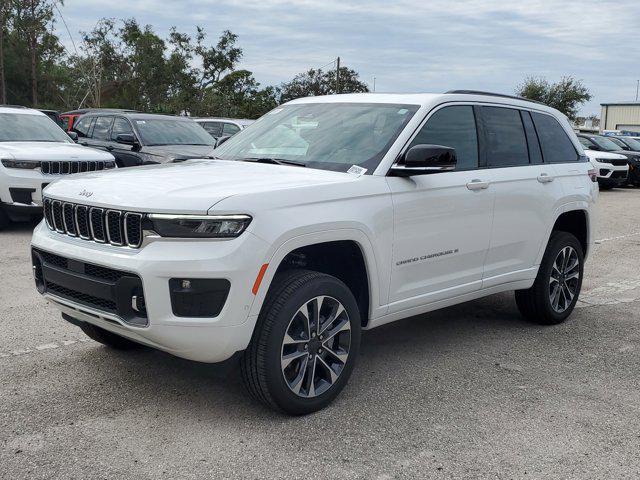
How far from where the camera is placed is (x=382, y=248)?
4.29 m

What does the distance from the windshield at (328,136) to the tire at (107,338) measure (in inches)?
56.6

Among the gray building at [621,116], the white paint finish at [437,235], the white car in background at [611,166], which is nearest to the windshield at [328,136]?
the white paint finish at [437,235]

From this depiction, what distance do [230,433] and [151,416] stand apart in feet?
1.63

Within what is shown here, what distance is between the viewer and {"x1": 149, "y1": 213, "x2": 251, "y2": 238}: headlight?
3.54 meters

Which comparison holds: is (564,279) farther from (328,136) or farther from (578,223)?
(328,136)

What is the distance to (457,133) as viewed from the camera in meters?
5.10

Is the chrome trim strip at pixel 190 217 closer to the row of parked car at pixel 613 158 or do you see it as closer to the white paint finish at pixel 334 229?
the white paint finish at pixel 334 229

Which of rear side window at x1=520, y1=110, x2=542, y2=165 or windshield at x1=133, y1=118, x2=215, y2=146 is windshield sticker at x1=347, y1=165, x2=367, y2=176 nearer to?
rear side window at x1=520, y1=110, x2=542, y2=165

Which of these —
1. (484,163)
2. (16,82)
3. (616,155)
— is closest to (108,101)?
(16,82)

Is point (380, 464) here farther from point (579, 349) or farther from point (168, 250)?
point (579, 349)

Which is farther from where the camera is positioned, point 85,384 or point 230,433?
point 85,384

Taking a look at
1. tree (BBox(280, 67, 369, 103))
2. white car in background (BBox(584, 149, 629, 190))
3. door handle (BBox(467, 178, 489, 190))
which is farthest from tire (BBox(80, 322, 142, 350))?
tree (BBox(280, 67, 369, 103))

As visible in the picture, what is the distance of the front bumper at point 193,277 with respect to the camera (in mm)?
3504

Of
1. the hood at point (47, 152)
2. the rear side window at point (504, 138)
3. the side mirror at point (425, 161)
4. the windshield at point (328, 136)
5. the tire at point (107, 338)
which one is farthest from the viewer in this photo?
the hood at point (47, 152)
